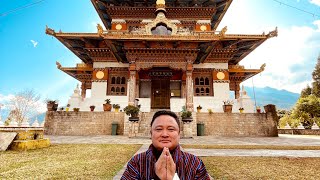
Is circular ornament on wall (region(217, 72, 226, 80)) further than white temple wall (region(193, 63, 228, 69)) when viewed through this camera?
No

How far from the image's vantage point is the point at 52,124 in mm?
13312

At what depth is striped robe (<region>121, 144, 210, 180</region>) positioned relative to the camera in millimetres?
1524

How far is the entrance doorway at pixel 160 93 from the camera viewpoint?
16875mm

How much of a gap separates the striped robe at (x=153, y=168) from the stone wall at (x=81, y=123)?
12175mm

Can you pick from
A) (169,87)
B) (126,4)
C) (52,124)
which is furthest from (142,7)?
(52,124)

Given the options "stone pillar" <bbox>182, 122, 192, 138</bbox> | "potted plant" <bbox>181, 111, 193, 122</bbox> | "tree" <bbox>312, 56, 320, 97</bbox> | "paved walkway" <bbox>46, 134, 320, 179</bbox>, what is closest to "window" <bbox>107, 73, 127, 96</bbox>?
"potted plant" <bbox>181, 111, 193, 122</bbox>

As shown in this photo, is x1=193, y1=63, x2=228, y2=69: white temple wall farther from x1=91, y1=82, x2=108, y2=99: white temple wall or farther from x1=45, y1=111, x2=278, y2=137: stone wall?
x1=91, y1=82, x2=108, y2=99: white temple wall

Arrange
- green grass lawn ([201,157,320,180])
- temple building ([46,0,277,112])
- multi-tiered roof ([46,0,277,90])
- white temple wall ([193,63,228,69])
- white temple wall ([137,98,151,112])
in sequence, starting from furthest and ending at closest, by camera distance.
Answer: white temple wall ([193,63,228,69]) → white temple wall ([137,98,151,112]) → temple building ([46,0,277,112]) → multi-tiered roof ([46,0,277,90]) → green grass lawn ([201,157,320,180])

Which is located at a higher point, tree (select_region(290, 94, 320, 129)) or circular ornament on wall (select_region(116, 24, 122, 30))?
circular ornament on wall (select_region(116, 24, 122, 30))

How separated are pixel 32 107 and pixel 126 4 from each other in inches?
1387

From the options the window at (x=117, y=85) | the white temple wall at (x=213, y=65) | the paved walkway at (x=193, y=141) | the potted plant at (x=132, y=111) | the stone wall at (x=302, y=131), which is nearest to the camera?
the paved walkway at (x=193, y=141)

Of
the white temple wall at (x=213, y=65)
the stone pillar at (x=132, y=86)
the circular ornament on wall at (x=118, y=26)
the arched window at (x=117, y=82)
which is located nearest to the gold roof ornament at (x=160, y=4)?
the circular ornament on wall at (x=118, y=26)

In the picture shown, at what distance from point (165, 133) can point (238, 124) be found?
13.3 meters

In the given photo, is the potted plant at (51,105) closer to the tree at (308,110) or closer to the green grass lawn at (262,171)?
the green grass lawn at (262,171)
